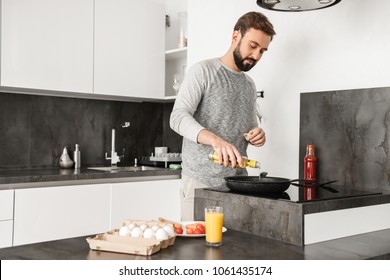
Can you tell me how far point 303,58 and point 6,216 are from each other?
6.51 feet

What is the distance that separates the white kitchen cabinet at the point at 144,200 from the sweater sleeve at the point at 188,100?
42.9 inches

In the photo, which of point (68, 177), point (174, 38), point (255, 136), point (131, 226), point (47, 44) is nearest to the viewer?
point (131, 226)

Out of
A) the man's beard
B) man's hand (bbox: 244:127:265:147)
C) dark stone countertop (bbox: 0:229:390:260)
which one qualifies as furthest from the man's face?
dark stone countertop (bbox: 0:229:390:260)

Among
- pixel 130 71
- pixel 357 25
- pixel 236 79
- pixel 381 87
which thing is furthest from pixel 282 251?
pixel 130 71

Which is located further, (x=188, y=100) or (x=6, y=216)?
(x=6, y=216)

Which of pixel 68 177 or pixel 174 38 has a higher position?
pixel 174 38

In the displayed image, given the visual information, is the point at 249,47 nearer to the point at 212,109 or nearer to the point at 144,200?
the point at 212,109

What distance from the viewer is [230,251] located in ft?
5.04

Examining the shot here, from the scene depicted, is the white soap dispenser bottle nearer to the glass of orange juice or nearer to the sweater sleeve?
the sweater sleeve

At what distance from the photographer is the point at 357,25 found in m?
2.71

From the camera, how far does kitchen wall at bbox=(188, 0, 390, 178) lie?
8.64ft

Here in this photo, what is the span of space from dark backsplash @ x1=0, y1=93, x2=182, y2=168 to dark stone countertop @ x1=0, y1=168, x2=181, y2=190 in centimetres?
20

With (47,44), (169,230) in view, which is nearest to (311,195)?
(169,230)

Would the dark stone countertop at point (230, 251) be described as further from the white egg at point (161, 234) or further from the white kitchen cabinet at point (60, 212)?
the white kitchen cabinet at point (60, 212)
